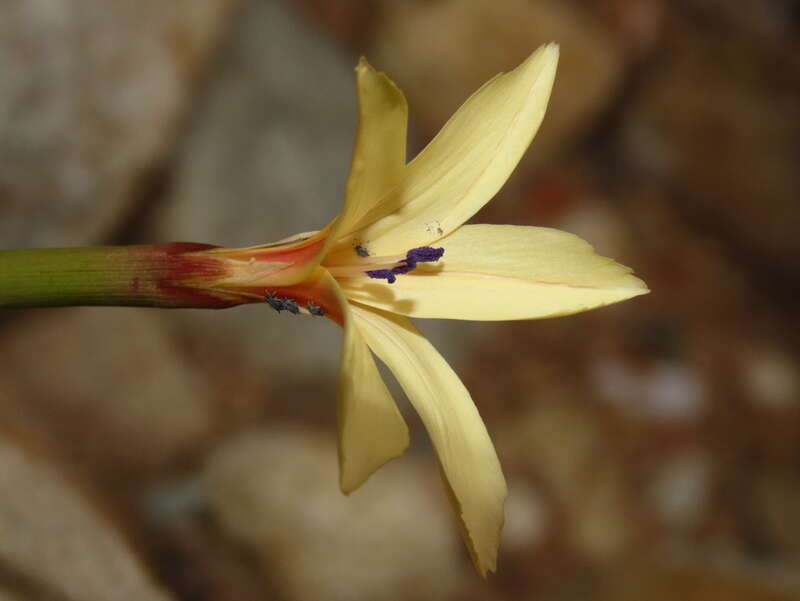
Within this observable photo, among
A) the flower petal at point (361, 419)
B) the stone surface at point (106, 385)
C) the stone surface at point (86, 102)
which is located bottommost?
the flower petal at point (361, 419)

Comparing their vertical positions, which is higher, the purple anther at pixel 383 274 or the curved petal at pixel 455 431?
the purple anther at pixel 383 274

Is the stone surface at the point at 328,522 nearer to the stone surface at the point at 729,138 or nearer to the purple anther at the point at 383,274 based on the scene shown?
the purple anther at the point at 383,274

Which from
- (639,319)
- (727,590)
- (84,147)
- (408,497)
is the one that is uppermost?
(84,147)

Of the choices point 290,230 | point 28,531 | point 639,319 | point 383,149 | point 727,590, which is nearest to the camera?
point 383,149

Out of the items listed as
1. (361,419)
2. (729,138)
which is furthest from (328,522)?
(729,138)

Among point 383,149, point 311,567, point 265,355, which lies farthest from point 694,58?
point 383,149

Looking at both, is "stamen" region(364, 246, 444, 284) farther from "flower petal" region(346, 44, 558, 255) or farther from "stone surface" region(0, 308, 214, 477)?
"stone surface" region(0, 308, 214, 477)

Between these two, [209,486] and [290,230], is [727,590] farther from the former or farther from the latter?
[290,230]

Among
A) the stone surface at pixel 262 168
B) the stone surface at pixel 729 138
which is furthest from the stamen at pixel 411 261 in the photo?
the stone surface at pixel 729 138
